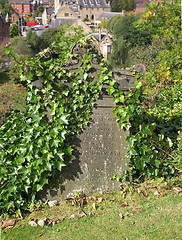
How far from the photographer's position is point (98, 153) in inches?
181

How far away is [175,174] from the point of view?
16.4 feet

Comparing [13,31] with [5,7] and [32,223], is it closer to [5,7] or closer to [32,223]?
[5,7]

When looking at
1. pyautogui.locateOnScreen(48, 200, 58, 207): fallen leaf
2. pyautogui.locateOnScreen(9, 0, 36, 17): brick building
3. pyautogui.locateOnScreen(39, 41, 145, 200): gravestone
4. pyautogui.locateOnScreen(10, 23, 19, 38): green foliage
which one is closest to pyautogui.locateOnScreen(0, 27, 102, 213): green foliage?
pyautogui.locateOnScreen(39, 41, 145, 200): gravestone

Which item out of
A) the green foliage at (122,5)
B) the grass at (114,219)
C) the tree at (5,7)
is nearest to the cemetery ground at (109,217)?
the grass at (114,219)

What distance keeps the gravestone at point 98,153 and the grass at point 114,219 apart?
22 cm

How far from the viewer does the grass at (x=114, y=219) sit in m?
3.60

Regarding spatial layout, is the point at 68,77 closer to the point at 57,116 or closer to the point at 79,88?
the point at 79,88

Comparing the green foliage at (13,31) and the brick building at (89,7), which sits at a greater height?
the brick building at (89,7)

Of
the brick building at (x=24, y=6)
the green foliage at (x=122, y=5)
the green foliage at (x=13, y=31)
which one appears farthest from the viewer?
the brick building at (x=24, y=6)

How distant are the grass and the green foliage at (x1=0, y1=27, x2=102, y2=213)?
47cm

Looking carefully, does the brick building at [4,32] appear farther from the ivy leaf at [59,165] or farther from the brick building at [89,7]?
the brick building at [89,7]

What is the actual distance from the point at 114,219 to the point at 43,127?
1.69 metres

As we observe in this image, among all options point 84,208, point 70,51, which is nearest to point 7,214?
point 84,208

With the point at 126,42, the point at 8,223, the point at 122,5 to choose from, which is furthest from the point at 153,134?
the point at 122,5
